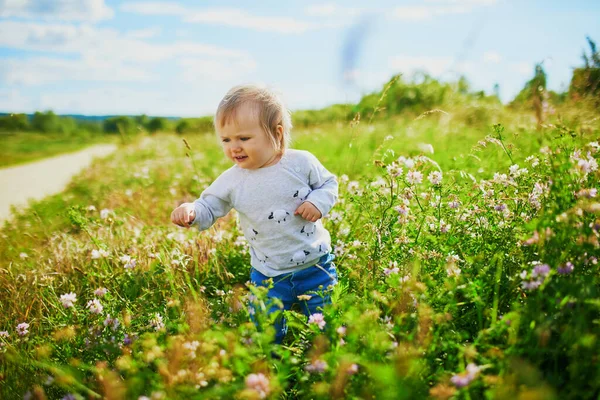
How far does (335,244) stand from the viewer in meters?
3.02

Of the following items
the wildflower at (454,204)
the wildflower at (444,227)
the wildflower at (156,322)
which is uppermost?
the wildflower at (454,204)

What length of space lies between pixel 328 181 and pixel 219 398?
1.44 metres

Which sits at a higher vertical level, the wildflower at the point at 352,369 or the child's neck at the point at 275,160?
the child's neck at the point at 275,160

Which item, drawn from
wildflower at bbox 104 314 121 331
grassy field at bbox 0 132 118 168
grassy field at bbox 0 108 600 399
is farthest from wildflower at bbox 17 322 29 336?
grassy field at bbox 0 132 118 168

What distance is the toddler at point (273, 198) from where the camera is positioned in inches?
95.3

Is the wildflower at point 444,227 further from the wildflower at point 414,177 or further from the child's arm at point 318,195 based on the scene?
the child's arm at point 318,195

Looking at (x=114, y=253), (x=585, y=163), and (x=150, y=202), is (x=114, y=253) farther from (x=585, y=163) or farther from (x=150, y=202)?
(x=585, y=163)

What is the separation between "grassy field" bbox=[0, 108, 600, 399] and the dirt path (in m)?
3.37

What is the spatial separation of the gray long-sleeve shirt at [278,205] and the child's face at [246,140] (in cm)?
12

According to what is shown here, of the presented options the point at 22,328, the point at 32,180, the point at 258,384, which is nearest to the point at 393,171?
the point at 258,384

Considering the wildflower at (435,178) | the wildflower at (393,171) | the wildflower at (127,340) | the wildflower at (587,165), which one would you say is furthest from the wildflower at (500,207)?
the wildflower at (127,340)

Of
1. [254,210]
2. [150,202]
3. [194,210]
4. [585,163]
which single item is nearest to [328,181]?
A: [254,210]

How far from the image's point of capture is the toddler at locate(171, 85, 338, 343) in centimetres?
242

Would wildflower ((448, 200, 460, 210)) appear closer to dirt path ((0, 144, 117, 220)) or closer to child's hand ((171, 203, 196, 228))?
child's hand ((171, 203, 196, 228))
